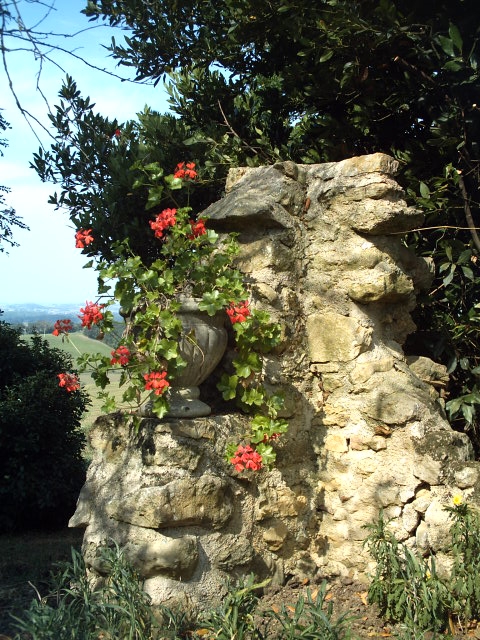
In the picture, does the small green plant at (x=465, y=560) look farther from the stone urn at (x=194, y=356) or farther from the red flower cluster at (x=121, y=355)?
the red flower cluster at (x=121, y=355)

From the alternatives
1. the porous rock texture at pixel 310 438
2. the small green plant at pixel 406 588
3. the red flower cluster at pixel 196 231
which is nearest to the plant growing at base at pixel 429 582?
the small green plant at pixel 406 588

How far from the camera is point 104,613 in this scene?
2.82 meters

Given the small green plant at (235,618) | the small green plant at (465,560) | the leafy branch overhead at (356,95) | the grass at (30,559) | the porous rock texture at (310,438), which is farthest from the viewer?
the leafy branch overhead at (356,95)

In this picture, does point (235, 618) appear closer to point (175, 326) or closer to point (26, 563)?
point (175, 326)

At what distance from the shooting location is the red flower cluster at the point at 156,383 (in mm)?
3195

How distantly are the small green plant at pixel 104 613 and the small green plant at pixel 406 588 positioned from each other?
1.17 metres

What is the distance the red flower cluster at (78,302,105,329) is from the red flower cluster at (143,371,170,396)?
1.48 ft

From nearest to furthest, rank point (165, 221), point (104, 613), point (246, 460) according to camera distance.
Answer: point (104, 613) → point (246, 460) → point (165, 221)

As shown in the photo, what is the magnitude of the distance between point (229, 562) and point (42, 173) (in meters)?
3.65

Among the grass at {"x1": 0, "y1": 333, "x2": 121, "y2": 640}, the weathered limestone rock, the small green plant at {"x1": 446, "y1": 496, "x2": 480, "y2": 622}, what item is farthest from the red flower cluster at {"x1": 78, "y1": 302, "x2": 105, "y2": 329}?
the small green plant at {"x1": 446, "y1": 496, "x2": 480, "y2": 622}

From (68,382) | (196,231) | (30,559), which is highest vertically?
(196,231)

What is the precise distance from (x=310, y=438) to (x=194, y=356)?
981 millimetres

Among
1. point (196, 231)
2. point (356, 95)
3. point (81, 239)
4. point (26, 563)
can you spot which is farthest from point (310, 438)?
point (356, 95)

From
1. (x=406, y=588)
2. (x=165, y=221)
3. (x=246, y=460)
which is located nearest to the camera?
(x=406, y=588)
